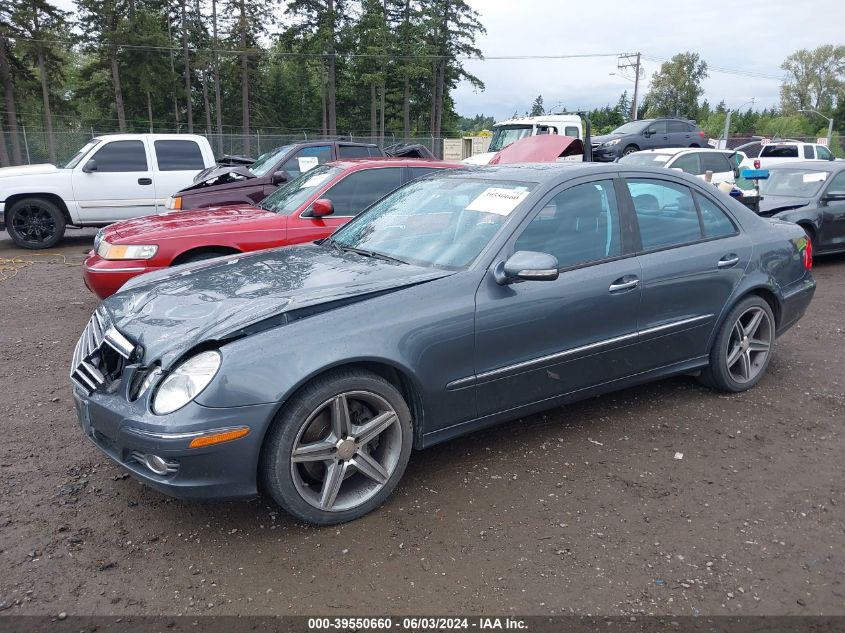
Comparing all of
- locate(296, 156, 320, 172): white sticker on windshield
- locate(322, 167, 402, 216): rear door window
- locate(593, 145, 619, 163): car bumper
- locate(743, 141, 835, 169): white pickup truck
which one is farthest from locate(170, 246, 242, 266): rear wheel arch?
locate(743, 141, 835, 169): white pickup truck

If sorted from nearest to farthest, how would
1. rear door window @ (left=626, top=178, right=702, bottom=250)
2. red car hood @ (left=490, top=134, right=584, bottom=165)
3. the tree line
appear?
rear door window @ (left=626, top=178, right=702, bottom=250)
red car hood @ (left=490, top=134, right=584, bottom=165)
the tree line

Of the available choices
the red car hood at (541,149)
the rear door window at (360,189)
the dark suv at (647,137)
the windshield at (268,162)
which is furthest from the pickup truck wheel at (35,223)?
the dark suv at (647,137)

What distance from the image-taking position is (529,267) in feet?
10.3

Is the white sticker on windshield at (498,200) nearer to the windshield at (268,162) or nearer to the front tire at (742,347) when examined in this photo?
the front tire at (742,347)

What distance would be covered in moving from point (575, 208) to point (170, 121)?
46146mm

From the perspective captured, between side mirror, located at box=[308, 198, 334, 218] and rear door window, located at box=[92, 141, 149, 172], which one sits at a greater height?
rear door window, located at box=[92, 141, 149, 172]

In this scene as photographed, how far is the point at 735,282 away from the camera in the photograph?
14.0 ft

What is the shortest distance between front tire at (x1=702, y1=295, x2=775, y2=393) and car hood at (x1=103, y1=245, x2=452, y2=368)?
2196 mm

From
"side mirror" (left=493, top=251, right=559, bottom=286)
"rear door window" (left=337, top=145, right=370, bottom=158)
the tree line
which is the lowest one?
"side mirror" (left=493, top=251, right=559, bottom=286)

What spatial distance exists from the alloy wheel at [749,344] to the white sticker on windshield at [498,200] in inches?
73.6

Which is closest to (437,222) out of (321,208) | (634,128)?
(321,208)

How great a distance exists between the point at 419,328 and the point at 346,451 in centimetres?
66

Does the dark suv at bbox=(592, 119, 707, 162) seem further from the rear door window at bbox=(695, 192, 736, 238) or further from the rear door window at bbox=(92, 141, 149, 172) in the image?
the rear door window at bbox=(695, 192, 736, 238)

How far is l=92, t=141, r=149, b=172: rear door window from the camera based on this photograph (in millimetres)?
10781
